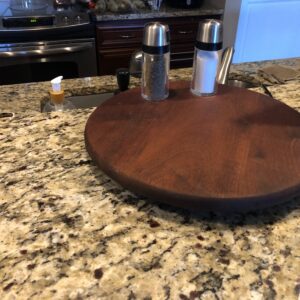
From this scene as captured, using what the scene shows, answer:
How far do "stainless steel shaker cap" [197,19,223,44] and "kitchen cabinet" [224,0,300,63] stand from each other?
1798 mm

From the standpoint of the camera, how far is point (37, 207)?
669 mm

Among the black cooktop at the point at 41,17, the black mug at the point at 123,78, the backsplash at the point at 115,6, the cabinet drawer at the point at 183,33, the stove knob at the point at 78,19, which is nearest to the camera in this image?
the black mug at the point at 123,78

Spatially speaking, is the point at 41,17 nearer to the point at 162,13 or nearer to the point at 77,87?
the point at 162,13

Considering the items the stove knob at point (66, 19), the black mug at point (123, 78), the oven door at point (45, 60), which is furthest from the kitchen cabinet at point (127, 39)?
the black mug at point (123, 78)

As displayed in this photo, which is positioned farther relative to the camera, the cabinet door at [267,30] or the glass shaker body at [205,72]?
the cabinet door at [267,30]

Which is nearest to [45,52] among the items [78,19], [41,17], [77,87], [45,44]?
[45,44]

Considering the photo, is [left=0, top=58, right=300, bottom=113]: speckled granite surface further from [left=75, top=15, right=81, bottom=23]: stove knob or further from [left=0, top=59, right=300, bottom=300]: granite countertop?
[left=75, top=15, right=81, bottom=23]: stove knob

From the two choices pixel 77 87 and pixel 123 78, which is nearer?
pixel 123 78

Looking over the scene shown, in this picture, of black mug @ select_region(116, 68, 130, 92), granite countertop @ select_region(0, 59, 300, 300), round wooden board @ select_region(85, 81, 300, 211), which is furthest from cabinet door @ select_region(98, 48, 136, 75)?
granite countertop @ select_region(0, 59, 300, 300)

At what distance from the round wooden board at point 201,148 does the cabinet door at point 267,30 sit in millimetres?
1790

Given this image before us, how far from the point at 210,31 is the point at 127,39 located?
6.01ft

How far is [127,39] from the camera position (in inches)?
102

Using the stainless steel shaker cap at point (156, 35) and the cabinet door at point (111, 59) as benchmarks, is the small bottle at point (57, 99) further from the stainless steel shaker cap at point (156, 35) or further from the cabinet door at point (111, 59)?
the cabinet door at point (111, 59)

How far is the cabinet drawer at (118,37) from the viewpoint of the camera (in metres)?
2.51
